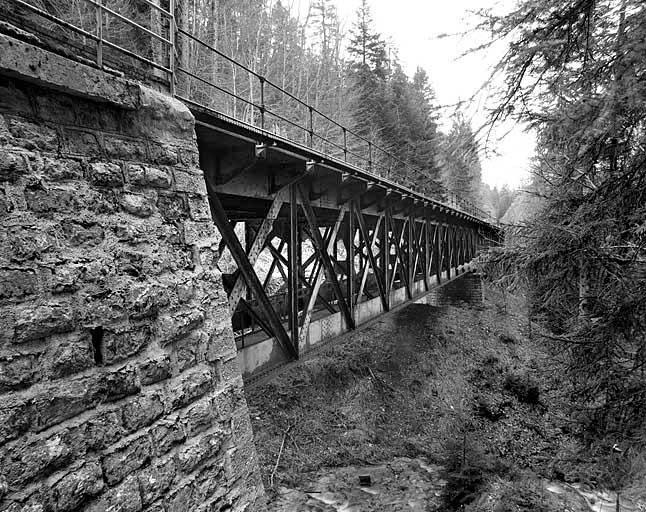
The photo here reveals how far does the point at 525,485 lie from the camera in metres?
7.50

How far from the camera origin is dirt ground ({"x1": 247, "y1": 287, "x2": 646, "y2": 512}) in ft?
23.8

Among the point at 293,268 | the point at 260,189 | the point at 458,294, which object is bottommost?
the point at 458,294

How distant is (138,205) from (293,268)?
356 cm

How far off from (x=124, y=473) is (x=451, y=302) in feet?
80.0

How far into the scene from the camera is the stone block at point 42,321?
204 centimetres

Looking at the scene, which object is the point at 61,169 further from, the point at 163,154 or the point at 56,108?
the point at 163,154

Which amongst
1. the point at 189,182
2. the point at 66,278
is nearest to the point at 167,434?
the point at 66,278

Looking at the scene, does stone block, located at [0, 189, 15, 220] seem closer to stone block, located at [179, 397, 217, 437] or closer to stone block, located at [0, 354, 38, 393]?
A: stone block, located at [0, 354, 38, 393]

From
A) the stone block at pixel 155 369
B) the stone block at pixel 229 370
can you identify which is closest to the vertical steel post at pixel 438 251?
the stone block at pixel 229 370

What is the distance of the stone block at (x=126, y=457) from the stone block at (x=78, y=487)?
0.06m

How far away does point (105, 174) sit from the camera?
103 inches

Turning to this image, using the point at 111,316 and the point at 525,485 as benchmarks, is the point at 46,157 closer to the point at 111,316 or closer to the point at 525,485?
the point at 111,316

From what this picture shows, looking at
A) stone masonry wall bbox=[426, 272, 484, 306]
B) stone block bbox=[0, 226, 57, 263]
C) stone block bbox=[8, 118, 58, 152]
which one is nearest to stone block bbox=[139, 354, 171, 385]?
stone block bbox=[0, 226, 57, 263]

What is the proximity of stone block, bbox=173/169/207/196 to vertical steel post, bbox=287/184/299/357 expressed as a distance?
9.49 ft
